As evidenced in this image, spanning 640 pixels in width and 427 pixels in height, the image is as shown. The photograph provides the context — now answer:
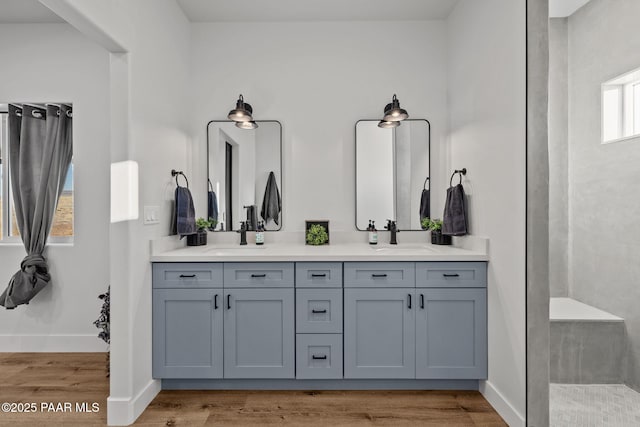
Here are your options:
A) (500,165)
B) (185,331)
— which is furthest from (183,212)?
(500,165)

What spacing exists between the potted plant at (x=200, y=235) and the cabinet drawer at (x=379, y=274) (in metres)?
1.28

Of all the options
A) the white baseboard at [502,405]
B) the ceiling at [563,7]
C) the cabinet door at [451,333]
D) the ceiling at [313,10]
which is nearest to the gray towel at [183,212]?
the ceiling at [313,10]

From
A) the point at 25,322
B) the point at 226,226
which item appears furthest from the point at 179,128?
the point at 25,322

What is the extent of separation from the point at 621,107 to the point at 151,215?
261cm

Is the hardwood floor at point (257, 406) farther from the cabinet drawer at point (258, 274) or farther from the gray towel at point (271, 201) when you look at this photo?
the gray towel at point (271, 201)

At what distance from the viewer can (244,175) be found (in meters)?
3.05

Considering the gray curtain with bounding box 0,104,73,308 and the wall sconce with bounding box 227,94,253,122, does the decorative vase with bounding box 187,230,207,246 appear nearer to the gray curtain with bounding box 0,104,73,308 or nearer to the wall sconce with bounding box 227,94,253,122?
the wall sconce with bounding box 227,94,253,122

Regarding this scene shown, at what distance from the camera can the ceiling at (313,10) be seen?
276cm

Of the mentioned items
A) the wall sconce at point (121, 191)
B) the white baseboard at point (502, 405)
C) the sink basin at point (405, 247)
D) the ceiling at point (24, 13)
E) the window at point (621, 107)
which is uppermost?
the ceiling at point (24, 13)

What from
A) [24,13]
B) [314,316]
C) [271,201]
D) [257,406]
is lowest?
[257,406]

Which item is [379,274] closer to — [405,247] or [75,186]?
[405,247]

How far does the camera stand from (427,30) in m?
3.02

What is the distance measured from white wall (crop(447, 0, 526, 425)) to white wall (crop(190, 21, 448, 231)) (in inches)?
15.8

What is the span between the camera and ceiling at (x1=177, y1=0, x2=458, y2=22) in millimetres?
2764
